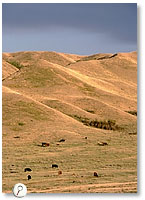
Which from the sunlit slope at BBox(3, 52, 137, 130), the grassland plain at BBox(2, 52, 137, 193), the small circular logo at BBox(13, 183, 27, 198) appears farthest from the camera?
the sunlit slope at BBox(3, 52, 137, 130)

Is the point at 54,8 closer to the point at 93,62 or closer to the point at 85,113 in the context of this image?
the point at 85,113

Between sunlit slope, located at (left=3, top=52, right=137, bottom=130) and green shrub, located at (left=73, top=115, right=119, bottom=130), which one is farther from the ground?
sunlit slope, located at (left=3, top=52, right=137, bottom=130)

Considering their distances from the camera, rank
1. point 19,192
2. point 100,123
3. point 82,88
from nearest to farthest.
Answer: point 19,192
point 100,123
point 82,88

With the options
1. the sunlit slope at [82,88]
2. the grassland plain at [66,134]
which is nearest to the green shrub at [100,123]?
the grassland plain at [66,134]

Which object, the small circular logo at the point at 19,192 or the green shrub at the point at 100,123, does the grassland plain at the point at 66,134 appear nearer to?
the green shrub at the point at 100,123

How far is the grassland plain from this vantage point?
47.9ft

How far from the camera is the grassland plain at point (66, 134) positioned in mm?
14594

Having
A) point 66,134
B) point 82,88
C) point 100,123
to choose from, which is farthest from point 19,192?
point 82,88

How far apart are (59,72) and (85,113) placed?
15385 mm

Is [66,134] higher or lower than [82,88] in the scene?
lower

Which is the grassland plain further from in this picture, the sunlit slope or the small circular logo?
the small circular logo

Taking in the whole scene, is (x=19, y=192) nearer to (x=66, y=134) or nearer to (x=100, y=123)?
(x=66, y=134)

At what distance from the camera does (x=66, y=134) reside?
25.7m

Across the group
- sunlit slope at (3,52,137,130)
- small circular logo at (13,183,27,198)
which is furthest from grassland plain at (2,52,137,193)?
small circular logo at (13,183,27,198)
